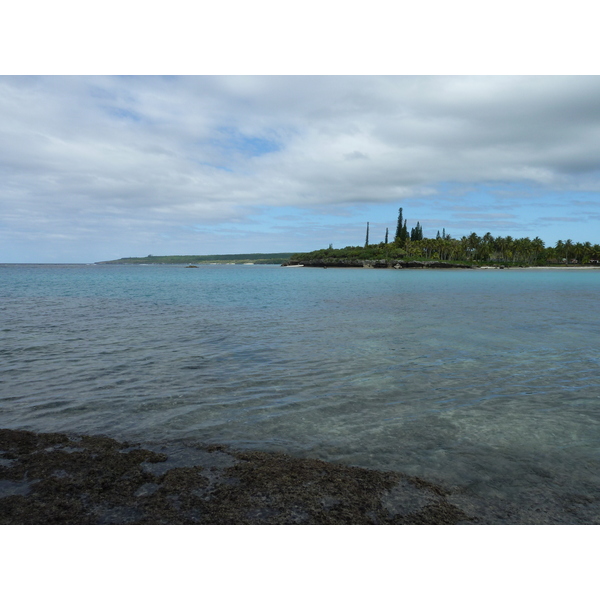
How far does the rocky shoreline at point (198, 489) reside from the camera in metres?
5.81

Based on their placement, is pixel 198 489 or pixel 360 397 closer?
pixel 198 489

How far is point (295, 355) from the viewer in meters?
17.1

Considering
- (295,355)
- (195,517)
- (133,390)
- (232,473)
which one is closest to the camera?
(195,517)

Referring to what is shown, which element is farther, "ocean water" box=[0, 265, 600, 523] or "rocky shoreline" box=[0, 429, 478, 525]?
"ocean water" box=[0, 265, 600, 523]

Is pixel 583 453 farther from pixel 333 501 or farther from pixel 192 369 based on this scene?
pixel 192 369

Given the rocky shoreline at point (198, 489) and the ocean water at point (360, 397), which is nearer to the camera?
the rocky shoreline at point (198, 489)

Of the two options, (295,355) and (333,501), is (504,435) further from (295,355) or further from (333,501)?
(295,355)

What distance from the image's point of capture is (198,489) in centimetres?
651

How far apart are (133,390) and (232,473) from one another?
6.38m

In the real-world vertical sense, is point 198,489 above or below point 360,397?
above

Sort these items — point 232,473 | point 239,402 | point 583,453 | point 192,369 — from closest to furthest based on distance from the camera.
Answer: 1. point 232,473
2. point 583,453
3. point 239,402
4. point 192,369

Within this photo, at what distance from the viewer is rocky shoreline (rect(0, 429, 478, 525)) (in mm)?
5812

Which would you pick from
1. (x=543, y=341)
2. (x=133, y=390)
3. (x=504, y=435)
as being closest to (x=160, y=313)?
(x=133, y=390)

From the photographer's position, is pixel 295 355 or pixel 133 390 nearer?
pixel 133 390
